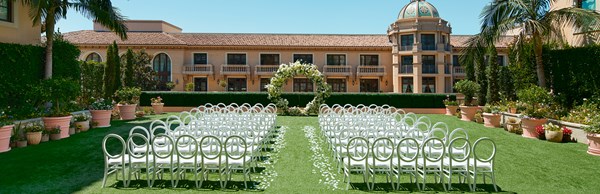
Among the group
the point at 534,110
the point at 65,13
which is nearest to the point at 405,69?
the point at 534,110

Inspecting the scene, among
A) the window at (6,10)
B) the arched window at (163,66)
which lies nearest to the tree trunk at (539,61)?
the window at (6,10)

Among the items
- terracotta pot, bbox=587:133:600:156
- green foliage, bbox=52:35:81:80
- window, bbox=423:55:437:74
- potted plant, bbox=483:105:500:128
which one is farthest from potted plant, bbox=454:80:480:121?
green foliage, bbox=52:35:81:80

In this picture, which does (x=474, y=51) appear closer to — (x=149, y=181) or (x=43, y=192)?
(x=149, y=181)

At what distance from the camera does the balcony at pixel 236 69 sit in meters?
35.7

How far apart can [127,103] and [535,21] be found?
18824 millimetres

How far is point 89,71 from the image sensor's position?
21109 mm

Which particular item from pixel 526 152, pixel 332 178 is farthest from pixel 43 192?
pixel 526 152

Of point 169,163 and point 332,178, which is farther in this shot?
point 332,178

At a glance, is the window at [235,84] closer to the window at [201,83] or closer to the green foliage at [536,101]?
the window at [201,83]

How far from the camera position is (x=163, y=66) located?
3584cm

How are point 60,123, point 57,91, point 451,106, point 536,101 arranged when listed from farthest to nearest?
point 451,106
point 536,101
point 57,91
point 60,123

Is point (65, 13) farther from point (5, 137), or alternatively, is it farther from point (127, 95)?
point (5, 137)

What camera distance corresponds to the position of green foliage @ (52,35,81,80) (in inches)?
623

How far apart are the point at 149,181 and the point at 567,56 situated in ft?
50.8
